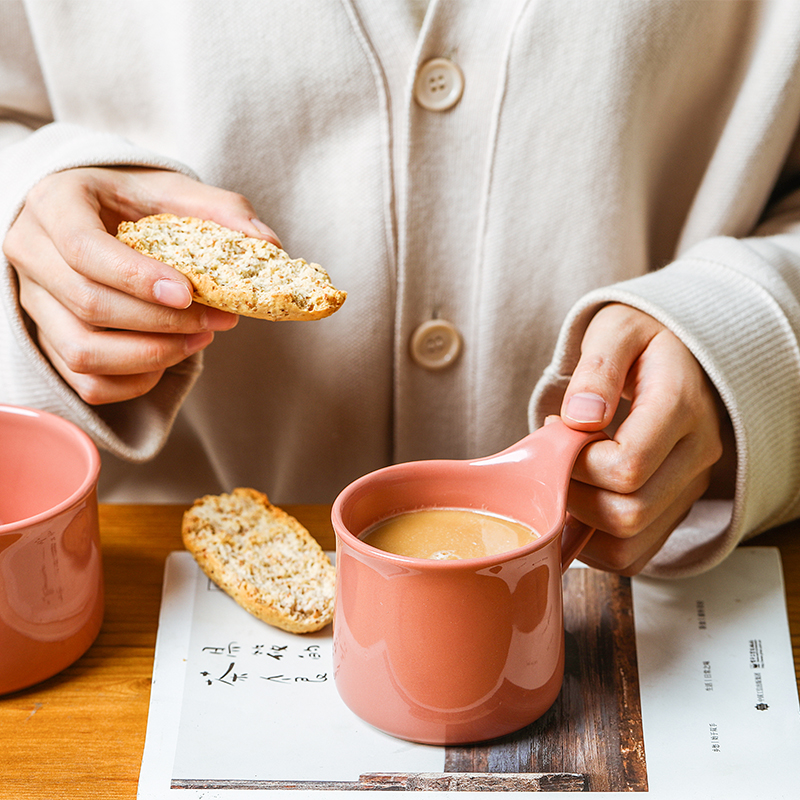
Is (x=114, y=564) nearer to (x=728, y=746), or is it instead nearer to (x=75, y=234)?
(x=75, y=234)

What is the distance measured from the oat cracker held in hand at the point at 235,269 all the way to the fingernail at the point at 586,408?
0.19m

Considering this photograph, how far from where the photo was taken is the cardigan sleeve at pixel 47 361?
0.75m

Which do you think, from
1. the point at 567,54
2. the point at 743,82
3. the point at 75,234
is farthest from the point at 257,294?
the point at 743,82

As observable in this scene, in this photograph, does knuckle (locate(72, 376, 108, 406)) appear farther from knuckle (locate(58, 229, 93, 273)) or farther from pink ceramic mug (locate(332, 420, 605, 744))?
pink ceramic mug (locate(332, 420, 605, 744))

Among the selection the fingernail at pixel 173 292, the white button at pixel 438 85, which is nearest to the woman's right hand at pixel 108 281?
the fingernail at pixel 173 292

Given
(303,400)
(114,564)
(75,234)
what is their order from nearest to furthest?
(75,234), (114,564), (303,400)

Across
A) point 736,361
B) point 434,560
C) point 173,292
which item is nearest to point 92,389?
point 173,292

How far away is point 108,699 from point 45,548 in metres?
0.13

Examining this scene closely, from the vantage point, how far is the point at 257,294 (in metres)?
0.63

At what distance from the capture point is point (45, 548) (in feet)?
1.89

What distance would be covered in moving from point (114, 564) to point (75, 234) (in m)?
0.30

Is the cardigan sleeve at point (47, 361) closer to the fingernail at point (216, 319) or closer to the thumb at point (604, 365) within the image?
the fingernail at point (216, 319)

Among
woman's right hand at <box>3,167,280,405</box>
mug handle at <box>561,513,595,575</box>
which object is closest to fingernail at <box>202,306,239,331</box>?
woman's right hand at <box>3,167,280,405</box>

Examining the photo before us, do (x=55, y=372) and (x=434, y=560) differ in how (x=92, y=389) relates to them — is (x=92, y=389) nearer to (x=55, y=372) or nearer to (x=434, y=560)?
(x=55, y=372)
